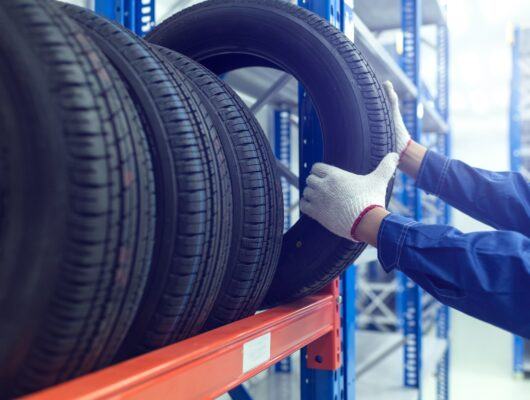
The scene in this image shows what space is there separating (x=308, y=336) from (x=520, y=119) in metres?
4.81

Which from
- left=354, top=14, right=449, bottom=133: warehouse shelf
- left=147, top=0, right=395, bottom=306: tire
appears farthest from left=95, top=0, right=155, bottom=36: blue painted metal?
left=354, top=14, right=449, bottom=133: warehouse shelf

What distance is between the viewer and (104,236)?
58 centimetres

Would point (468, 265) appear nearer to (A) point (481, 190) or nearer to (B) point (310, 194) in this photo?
(B) point (310, 194)

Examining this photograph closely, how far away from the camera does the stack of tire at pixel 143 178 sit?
0.55 metres

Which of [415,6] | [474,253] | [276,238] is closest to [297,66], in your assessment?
[276,238]

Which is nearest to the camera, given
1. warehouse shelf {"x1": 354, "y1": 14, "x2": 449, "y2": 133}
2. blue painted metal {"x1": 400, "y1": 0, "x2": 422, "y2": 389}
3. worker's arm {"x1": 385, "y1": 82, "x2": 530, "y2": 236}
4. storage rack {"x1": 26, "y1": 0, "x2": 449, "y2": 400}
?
storage rack {"x1": 26, "y1": 0, "x2": 449, "y2": 400}

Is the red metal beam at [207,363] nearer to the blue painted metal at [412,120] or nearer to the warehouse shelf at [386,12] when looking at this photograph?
the blue painted metal at [412,120]

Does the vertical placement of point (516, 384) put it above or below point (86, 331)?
below

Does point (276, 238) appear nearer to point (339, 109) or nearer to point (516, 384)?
point (339, 109)

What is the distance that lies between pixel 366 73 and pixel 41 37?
697 millimetres

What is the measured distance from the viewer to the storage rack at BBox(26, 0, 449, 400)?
67 cm

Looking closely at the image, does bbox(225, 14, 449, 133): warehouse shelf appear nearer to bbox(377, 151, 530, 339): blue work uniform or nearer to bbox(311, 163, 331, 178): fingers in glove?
bbox(311, 163, 331, 178): fingers in glove

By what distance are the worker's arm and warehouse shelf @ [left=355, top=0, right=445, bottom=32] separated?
1.34 metres

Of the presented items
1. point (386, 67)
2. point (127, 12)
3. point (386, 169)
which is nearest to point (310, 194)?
point (386, 169)
